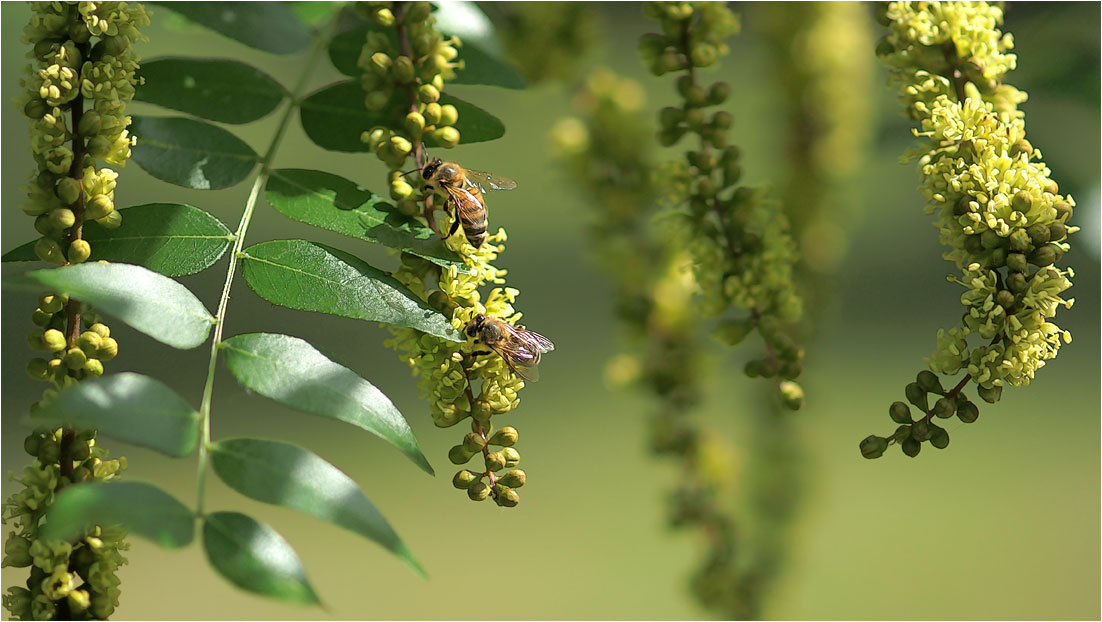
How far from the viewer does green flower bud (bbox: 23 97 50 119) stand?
1.35 feet

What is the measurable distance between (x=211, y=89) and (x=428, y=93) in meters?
0.16

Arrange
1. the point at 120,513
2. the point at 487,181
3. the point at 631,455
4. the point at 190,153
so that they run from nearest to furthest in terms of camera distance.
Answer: the point at 120,513, the point at 190,153, the point at 487,181, the point at 631,455

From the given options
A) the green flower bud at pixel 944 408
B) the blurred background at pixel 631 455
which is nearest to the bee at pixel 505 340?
the green flower bud at pixel 944 408

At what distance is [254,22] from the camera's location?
1.72ft

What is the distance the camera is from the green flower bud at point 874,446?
46 centimetres

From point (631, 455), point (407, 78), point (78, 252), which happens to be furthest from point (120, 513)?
point (631, 455)

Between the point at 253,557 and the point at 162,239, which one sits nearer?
the point at 253,557

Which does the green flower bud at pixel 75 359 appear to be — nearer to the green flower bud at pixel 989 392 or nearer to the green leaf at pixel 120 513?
the green leaf at pixel 120 513

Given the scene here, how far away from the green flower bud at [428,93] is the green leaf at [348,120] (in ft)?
0.18

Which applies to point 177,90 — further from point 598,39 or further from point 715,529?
point 715,529

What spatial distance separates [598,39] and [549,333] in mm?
2380

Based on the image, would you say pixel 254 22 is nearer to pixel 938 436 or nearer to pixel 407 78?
pixel 407 78

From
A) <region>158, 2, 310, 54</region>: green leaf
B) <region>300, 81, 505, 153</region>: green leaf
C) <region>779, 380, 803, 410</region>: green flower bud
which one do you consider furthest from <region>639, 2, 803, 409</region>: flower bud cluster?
<region>158, 2, 310, 54</region>: green leaf

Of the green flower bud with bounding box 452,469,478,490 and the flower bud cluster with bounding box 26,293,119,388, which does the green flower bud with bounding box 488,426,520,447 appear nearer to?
the green flower bud with bounding box 452,469,478,490
